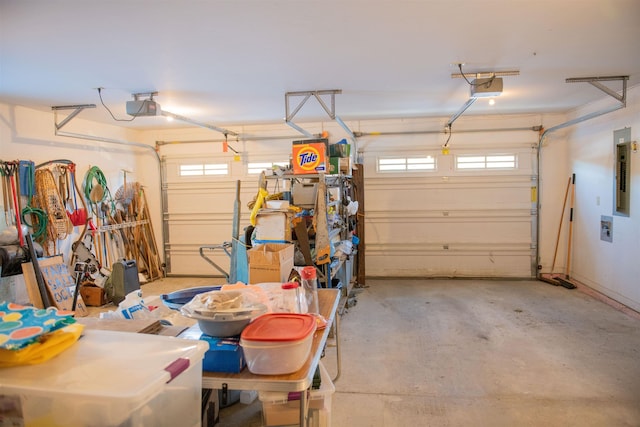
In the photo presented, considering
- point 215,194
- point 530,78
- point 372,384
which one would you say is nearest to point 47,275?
point 215,194

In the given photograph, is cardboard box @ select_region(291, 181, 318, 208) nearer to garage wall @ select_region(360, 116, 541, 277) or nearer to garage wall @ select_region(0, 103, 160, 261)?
garage wall @ select_region(360, 116, 541, 277)

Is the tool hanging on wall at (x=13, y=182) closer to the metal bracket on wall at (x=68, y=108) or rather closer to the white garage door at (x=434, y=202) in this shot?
the metal bracket on wall at (x=68, y=108)

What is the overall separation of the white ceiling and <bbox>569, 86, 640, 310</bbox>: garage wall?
469mm

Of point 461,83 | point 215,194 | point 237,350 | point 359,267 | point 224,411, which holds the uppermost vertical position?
point 461,83

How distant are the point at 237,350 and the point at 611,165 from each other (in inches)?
205

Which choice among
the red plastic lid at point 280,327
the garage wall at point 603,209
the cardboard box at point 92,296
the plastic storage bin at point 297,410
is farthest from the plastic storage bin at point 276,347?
the garage wall at point 603,209

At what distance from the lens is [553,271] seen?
19.3 ft

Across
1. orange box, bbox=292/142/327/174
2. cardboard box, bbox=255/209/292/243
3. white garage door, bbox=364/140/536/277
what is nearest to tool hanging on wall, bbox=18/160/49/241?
cardboard box, bbox=255/209/292/243

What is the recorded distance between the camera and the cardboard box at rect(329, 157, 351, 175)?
441 centimetres

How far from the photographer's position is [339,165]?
181 inches

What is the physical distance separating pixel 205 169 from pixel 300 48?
4.15m

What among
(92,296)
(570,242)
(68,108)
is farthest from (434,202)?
(68,108)

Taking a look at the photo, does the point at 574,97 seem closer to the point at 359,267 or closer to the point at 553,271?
the point at 553,271

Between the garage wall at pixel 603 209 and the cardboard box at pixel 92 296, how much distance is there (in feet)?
21.5
